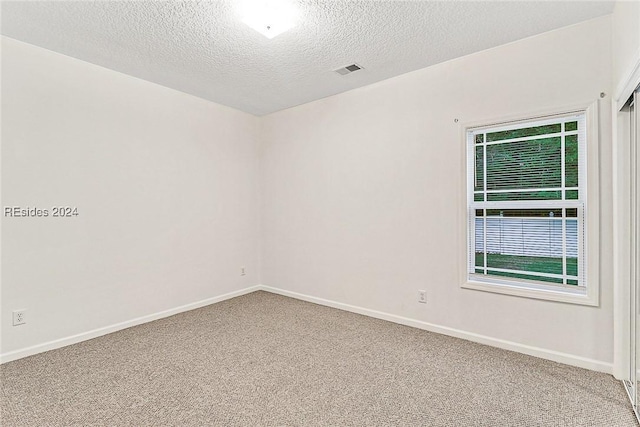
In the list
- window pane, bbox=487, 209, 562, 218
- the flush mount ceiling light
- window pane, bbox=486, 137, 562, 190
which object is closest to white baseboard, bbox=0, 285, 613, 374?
window pane, bbox=487, 209, 562, 218

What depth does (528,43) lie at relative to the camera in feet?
8.70

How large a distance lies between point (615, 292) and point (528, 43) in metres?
2.06

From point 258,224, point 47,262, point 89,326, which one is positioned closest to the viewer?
point 47,262

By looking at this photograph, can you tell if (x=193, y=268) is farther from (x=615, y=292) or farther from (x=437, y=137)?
(x=615, y=292)

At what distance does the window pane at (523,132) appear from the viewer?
265cm

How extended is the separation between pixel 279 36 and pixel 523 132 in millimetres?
2254

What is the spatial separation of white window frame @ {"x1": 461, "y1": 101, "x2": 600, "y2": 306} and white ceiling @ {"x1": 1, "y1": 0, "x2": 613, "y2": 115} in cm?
68

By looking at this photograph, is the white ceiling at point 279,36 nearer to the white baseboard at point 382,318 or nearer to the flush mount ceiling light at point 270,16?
the flush mount ceiling light at point 270,16

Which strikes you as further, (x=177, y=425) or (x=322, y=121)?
(x=322, y=121)

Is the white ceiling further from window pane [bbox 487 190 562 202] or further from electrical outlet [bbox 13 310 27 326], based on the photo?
electrical outlet [bbox 13 310 27 326]

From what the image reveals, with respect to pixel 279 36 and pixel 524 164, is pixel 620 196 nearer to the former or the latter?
pixel 524 164

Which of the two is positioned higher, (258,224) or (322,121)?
(322,121)

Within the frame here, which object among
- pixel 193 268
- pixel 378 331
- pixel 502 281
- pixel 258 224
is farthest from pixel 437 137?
pixel 193 268

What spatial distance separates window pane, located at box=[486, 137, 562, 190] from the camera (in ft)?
8.67
